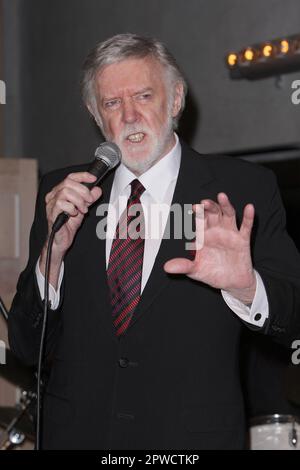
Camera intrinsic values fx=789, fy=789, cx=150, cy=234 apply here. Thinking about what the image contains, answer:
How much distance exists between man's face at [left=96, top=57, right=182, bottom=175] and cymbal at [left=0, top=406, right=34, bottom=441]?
5.03 ft

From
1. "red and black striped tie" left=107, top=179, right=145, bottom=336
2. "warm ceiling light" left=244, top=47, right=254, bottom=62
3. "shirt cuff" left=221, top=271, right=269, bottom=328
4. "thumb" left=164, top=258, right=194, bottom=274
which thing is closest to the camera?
"thumb" left=164, top=258, right=194, bottom=274

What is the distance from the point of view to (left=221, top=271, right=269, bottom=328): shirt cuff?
1.81 meters

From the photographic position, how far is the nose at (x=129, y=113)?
2121 mm

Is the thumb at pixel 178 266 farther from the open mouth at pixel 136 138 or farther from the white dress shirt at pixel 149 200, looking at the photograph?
the open mouth at pixel 136 138

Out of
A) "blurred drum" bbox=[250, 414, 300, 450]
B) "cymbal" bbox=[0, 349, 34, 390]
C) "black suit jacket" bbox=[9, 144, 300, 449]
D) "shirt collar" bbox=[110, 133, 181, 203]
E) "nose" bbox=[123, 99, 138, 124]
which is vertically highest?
"nose" bbox=[123, 99, 138, 124]

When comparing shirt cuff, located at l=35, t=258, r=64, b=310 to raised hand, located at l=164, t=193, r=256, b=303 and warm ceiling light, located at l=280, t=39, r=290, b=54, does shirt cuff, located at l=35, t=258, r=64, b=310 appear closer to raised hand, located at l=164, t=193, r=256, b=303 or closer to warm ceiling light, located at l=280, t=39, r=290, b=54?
raised hand, located at l=164, t=193, r=256, b=303

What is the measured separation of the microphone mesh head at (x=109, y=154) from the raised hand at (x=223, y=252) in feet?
0.84

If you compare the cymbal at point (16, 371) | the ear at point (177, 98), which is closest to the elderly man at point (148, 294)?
the ear at point (177, 98)

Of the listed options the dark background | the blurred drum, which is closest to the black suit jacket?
the blurred drum

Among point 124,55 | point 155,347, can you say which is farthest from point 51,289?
point 124,55

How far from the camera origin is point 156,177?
85.1 inches

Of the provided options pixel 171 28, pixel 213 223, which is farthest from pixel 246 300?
pixel 171 28

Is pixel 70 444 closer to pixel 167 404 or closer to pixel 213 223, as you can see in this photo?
pixel 167 404

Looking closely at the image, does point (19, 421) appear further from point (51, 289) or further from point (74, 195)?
point (74, 195)
